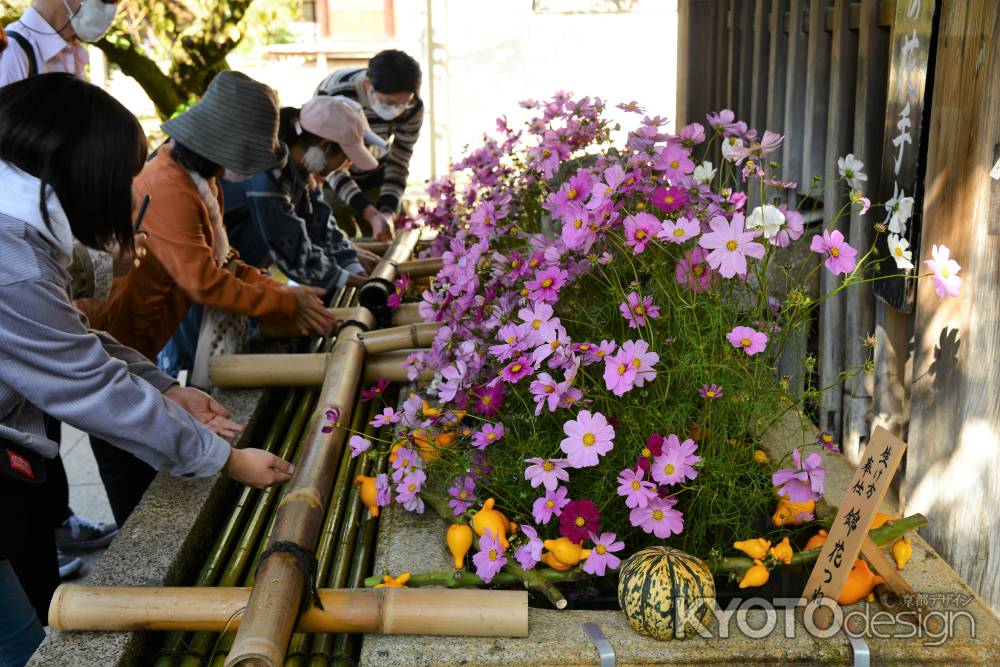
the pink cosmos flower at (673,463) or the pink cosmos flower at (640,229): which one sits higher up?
the pink cosmos flower at (640,229)

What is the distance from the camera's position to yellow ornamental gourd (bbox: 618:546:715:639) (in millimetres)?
1385

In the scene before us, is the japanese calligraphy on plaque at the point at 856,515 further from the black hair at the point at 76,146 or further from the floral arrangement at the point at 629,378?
the black hair at the point at 76,146

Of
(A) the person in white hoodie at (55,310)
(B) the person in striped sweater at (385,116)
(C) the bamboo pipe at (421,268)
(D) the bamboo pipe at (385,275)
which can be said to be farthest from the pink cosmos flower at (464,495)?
(B) the person in striped sweater at (385,116)

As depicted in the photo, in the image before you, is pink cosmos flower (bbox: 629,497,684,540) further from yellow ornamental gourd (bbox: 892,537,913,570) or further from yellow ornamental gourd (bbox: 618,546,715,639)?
yellow ornamental gourd (bbox: 892,537,913,570)

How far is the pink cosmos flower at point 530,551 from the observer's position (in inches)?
59.7

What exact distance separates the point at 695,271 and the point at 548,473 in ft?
1.38

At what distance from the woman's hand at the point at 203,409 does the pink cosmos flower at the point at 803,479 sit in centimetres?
114

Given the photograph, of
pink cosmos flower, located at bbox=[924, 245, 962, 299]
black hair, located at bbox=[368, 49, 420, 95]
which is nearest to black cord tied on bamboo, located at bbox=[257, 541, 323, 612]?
pink cosmos flower, located at bbox=[924, 245, 962, 299]

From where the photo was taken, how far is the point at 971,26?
5.25ft

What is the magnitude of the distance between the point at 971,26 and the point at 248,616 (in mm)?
1545

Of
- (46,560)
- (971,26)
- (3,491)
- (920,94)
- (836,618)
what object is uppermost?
(971,26)

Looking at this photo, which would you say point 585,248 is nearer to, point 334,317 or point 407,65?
point 334,317

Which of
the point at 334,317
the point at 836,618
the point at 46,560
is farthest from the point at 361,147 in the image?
the point at 836,618

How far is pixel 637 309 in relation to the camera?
153 centimetres
